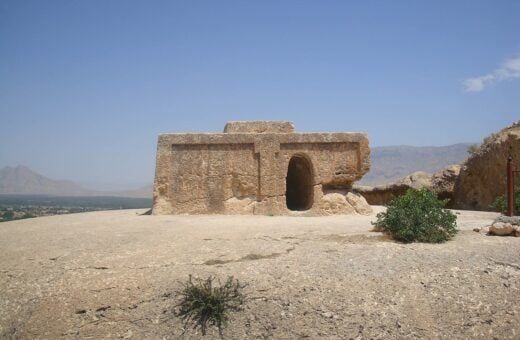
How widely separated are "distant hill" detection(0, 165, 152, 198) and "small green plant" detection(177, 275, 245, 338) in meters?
137

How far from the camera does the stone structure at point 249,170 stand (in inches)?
456

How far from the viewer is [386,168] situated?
10581 cm

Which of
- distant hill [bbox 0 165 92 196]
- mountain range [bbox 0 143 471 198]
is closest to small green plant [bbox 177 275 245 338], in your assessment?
mountain range [bbox 0 143 471 198]

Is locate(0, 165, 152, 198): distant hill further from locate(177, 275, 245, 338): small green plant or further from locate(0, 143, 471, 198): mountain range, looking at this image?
locate(177, 275, 245, 338): small green plant

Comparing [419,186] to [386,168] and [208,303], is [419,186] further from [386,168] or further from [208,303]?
[386,168]

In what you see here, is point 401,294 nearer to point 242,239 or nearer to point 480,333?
point 480,333

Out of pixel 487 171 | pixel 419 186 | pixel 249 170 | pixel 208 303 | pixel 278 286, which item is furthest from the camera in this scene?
pixel 419 186

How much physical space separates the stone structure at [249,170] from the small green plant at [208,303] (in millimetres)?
5847

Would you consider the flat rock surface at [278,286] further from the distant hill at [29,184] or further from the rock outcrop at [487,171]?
the distant hill at [29,184]

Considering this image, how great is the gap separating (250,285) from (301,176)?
8.37m

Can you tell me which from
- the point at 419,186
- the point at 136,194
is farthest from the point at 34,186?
the point at 419,186

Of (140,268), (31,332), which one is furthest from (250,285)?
(31,332)

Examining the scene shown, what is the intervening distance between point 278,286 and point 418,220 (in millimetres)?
3110

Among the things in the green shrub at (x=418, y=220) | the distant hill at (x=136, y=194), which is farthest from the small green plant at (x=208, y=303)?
the distant hill at (x=136, y=194)
